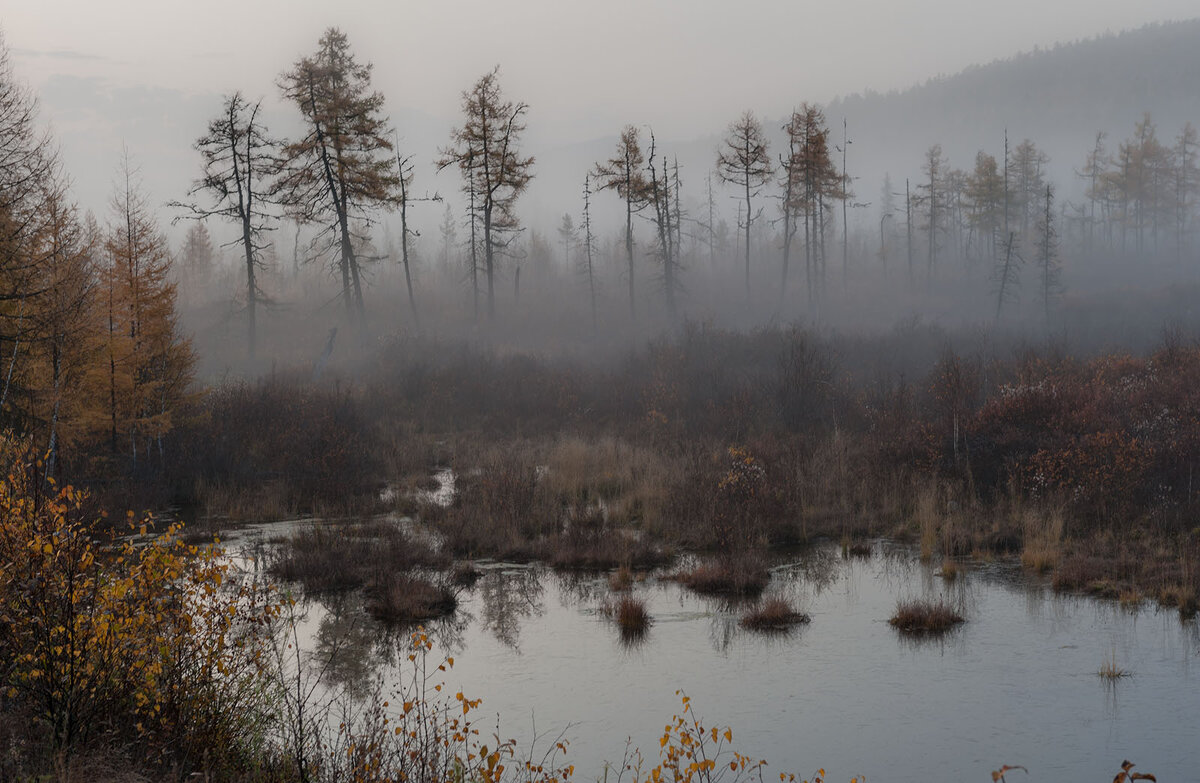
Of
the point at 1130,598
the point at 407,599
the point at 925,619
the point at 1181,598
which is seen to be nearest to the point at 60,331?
the point at 407,599

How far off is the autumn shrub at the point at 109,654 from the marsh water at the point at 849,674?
2.82 meters

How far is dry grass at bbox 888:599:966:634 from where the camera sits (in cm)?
1018

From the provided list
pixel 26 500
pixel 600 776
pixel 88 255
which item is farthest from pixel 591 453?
pixel 26 500

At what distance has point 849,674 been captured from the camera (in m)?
8.91

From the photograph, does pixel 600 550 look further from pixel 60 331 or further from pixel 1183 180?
pixel 1183 180

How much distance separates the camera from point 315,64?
36.5 m

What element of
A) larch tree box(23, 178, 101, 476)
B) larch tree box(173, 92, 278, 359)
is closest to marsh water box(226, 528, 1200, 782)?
larch tree box(23, 178, 101, 476)

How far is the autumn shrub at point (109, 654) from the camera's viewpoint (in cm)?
494

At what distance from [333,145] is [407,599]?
2979 cm

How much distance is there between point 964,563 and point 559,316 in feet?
126

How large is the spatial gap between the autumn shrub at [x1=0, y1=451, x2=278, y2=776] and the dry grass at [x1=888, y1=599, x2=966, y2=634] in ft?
23.3

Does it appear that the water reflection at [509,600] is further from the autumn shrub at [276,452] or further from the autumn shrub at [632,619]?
the autumn shrub at [276,452]

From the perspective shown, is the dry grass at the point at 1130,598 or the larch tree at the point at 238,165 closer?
the dry grass at the point at 1130,598

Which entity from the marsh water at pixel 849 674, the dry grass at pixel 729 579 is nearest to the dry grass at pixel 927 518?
the marsh water at pixel 849 674
